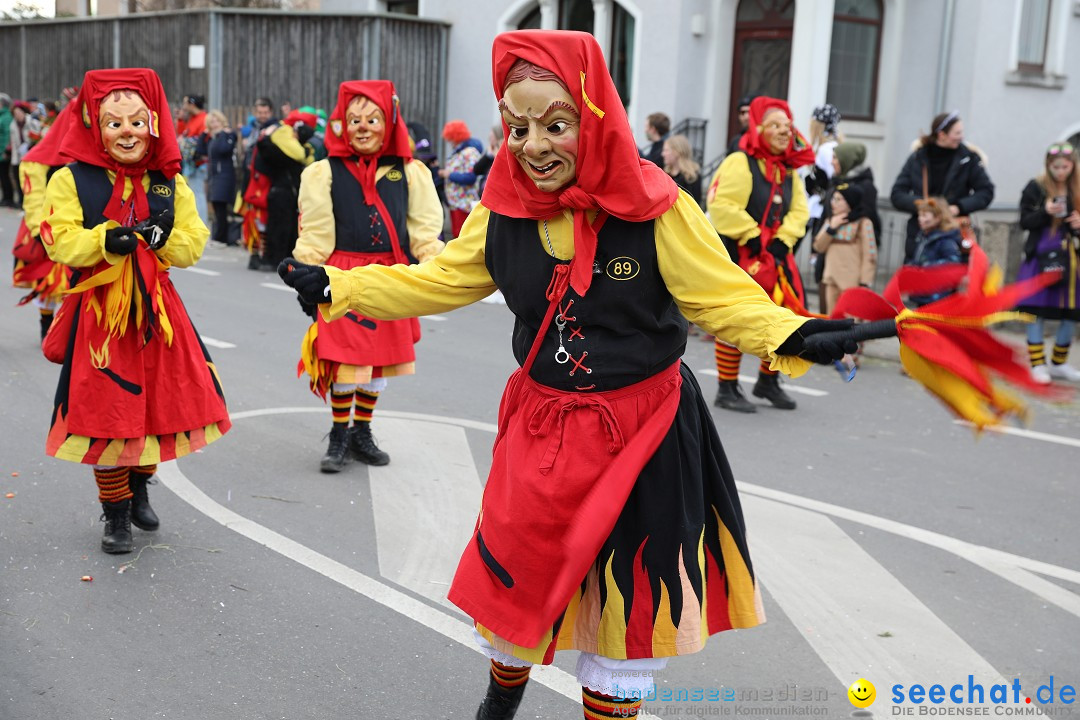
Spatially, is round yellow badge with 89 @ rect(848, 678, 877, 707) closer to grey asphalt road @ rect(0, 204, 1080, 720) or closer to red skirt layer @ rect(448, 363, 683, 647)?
grey asphalt road @ rect(0, 204, 1080, 720)

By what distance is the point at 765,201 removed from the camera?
7.66 metres

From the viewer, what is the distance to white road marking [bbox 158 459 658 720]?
3965 mm

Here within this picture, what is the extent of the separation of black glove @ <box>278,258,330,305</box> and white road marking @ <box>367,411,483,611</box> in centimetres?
174

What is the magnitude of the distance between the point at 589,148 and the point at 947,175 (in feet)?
26.4

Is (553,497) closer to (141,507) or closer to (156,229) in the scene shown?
(156,229)

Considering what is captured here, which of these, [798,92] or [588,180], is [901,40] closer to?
[798,92]

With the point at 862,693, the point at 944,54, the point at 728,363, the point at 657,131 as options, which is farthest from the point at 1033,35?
the point at 862,693

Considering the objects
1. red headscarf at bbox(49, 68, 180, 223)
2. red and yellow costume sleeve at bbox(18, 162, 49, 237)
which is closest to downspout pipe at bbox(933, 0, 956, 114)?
red and yellow costume sleeve at bbox(18, 162, 49, 237)

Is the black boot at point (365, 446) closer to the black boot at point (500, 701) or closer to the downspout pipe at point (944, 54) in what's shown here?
the black boot at point (500, 701)

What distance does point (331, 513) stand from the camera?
551cm

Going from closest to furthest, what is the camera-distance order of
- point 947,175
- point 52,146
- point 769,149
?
point 52,146 → point 769,149 → point 947,175

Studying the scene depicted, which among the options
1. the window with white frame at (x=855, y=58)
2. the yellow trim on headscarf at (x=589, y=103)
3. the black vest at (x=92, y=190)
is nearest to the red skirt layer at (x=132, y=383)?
the black vest at (x=92, y=190)

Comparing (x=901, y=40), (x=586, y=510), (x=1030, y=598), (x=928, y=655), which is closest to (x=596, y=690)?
(x=586, y=510)

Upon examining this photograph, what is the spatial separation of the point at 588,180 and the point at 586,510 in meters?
0.82
